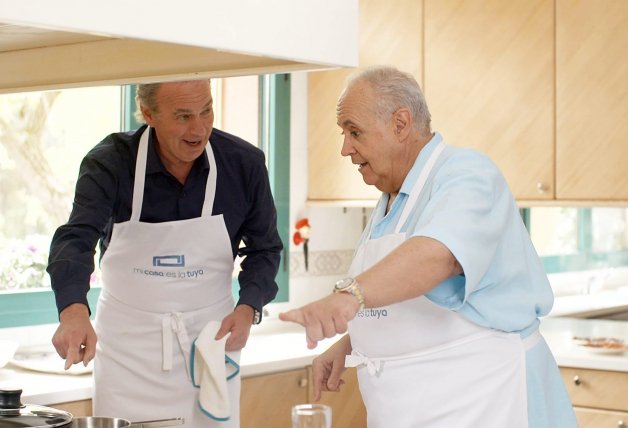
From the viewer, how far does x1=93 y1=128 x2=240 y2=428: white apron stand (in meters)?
2.31

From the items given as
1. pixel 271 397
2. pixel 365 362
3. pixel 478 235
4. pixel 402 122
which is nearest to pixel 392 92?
pixel 402 122

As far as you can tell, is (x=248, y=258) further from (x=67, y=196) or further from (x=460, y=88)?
(x=460, y=88)

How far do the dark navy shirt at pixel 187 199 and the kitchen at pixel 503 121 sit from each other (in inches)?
36.1

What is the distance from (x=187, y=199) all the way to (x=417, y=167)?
74 centimetres

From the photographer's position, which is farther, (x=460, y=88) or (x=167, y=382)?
(x=460, y=88)

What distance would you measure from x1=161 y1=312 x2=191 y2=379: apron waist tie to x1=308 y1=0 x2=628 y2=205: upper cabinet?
167 cm

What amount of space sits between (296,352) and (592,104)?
1.38m

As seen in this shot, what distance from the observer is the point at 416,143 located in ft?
6.12

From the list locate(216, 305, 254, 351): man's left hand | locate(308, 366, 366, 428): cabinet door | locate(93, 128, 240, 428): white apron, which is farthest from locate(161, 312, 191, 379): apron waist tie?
locate(308, 366, 366, 428): cabinet door

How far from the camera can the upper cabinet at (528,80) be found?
337cm

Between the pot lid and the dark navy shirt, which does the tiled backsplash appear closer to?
the dark navy shirt

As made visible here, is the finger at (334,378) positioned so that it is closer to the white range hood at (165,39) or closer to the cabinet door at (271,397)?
the white range hood at (165,39)

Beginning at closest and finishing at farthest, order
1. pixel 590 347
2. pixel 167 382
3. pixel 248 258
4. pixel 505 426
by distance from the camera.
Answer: pixel 505 426 → pixel 167 382 → pixel 248 258 → pixel 590 347

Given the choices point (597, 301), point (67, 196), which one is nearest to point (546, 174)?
point (597, 301)
